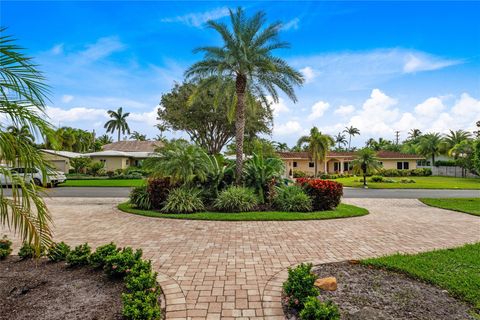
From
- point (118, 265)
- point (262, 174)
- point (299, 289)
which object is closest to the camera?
point (299, 289)

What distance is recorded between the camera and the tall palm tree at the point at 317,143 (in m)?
32.0

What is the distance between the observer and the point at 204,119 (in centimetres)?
2436

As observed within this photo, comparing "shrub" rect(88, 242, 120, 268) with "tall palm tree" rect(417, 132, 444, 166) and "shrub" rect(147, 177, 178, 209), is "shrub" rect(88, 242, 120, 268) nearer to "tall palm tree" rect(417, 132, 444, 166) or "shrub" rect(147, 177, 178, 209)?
"shrub" rect(147, 177, 178, 209)

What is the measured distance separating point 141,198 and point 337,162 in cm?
3297

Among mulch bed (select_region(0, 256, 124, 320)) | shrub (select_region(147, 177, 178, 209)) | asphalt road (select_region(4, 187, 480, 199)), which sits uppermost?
shrub (select_region(147, 177, 178, 209))

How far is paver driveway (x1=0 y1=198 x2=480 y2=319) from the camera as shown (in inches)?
138

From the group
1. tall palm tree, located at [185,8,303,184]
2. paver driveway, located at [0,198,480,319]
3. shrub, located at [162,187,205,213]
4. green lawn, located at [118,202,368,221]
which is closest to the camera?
paver driveway, located at [0,198,480,319]

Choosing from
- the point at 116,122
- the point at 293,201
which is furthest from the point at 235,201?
the point at 116,122

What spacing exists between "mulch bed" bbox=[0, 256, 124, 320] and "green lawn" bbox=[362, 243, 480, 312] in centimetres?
396

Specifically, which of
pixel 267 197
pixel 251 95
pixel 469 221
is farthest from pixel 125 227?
pixel 469 221

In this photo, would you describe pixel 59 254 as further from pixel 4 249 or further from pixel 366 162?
pixel 366 162

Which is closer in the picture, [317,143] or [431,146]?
[317,143]

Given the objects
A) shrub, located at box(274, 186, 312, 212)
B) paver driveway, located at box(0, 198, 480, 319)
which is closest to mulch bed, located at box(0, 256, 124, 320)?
paver driveway, located at box(0, 198, 480, 319)

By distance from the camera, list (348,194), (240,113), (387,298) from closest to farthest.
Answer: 1. (387,298)
2. (240,113)
3. (348,194)
